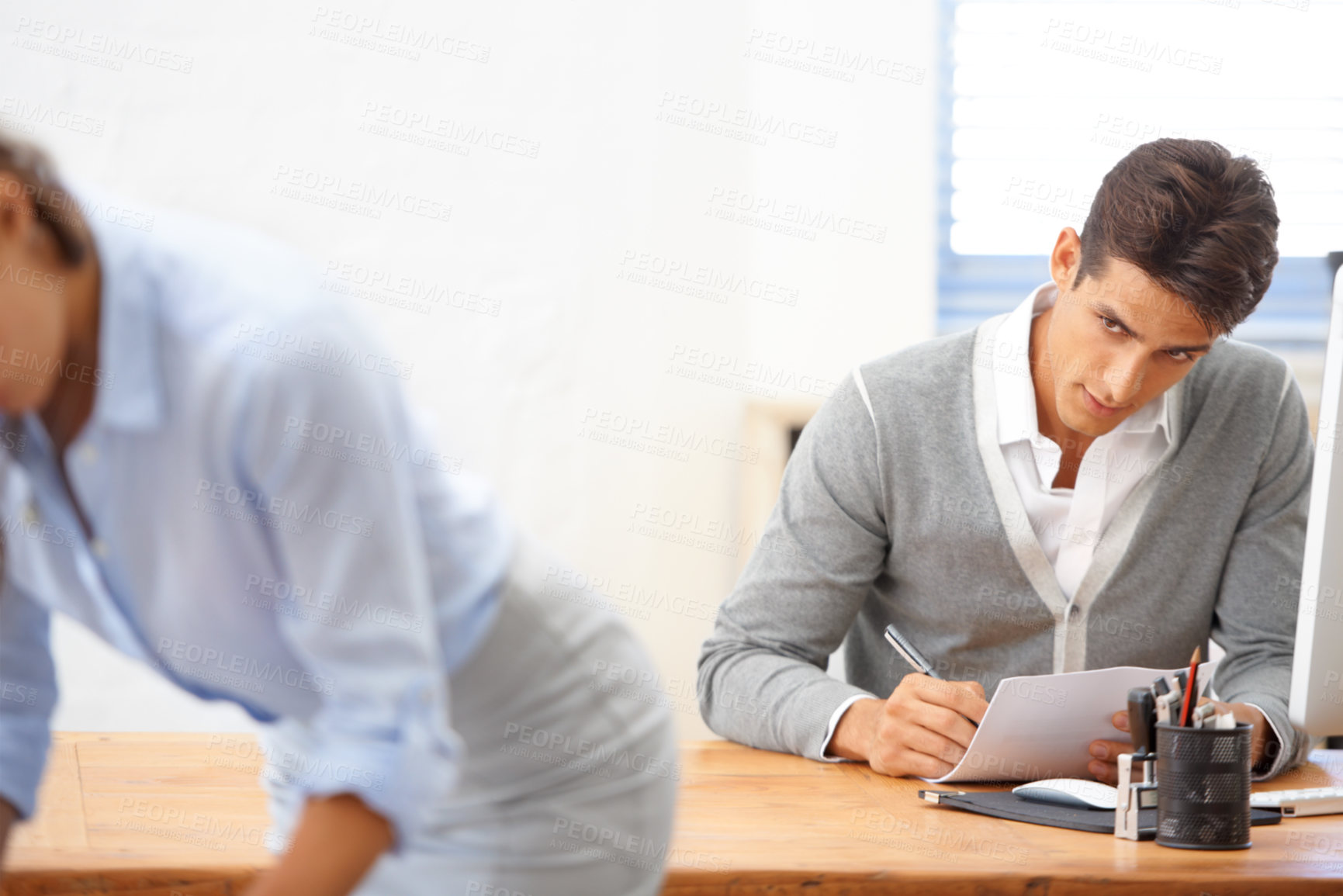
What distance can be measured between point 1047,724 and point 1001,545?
1.25 ft

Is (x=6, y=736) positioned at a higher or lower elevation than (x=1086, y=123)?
lower

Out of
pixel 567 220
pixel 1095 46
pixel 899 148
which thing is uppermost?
pixel 1095 46

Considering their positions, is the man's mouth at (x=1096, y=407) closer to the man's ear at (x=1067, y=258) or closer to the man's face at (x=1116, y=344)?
the man's face at (x=1116, y=344)

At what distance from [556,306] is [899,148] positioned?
2.41ft

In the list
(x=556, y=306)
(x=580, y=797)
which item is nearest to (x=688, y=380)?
(x=556, y=306)

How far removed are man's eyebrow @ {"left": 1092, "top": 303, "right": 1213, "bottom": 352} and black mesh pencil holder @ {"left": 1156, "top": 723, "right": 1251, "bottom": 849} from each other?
0.51 metres

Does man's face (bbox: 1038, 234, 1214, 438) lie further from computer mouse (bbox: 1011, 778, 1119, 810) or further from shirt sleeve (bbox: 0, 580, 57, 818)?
shirt sleeve (bbox: 0, 580, 57, 818)

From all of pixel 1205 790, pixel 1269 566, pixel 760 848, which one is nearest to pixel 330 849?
pixel 760 848

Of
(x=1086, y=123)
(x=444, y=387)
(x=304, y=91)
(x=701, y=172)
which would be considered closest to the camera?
(x=304, y=91)

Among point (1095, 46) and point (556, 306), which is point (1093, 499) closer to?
point (556, 306)

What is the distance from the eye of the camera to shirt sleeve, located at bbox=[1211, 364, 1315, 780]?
136cm

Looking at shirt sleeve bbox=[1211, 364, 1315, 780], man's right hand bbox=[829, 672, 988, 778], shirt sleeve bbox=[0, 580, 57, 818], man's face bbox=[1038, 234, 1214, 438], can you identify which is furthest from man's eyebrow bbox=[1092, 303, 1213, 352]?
shirt sleeve bbox=[0, 580, 57, 818]

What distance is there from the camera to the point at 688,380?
213 centimetres

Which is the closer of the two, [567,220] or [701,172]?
[567,220]
